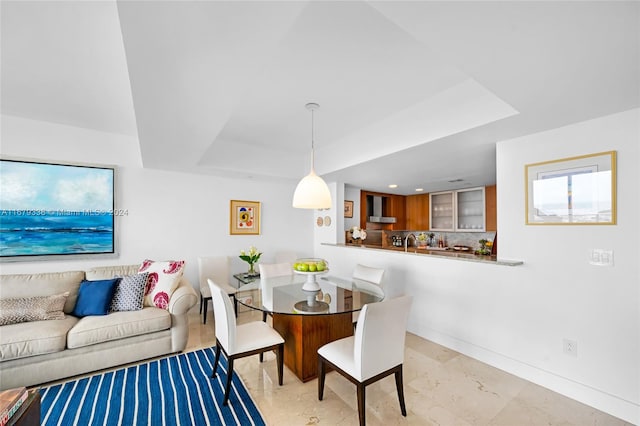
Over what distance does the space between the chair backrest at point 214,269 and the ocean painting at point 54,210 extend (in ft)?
3.61

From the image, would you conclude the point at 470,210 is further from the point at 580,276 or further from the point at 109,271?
the point at 109,271

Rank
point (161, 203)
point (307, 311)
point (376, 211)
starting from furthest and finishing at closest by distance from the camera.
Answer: point (376, 211)
point (161, 203)
point (307, 311)

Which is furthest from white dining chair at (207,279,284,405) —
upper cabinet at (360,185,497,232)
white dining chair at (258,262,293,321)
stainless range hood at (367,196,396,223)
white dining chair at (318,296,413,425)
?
stainless range hood at (367,196,396,223)

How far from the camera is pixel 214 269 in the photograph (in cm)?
396

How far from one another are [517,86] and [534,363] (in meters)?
2.28

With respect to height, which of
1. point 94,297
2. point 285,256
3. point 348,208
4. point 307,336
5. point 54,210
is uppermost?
point 348,208

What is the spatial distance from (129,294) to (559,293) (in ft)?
13.1

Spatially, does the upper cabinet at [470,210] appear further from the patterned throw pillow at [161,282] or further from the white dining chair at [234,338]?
the patterned throw pillow at [161,282]

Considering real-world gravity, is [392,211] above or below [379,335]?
above

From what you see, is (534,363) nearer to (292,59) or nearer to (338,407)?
(338,407)

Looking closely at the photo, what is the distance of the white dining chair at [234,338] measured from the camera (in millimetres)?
1998

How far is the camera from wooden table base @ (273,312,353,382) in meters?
2.33

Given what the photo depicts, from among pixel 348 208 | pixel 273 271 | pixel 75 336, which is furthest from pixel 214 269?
Answer: pixel 348 208

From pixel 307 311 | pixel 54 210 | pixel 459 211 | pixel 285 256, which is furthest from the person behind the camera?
pixel 459 211
